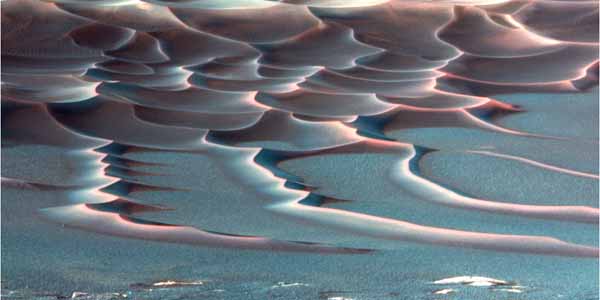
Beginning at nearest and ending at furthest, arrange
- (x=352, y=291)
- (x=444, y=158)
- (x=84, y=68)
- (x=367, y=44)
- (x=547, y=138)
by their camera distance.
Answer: (x=352, y=291)
(x=444, y=158)
(x=547, y=138)
(x=84, y=68)
(x=367, y=44)

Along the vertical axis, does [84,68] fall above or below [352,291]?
above

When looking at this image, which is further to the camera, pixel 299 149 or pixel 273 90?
pixel 273 90

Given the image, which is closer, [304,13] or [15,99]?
[15,99]

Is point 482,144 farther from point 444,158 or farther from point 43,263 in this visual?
point 43,263

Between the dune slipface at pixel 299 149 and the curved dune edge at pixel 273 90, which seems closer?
the dune slipface at pixel 299 149

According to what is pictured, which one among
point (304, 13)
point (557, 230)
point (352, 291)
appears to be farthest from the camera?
point (304, 13)

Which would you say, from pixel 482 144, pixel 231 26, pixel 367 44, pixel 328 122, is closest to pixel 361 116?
pixel 328 122

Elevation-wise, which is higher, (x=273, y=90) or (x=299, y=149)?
(x=273, y=90)

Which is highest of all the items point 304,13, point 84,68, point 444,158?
point 304,13
